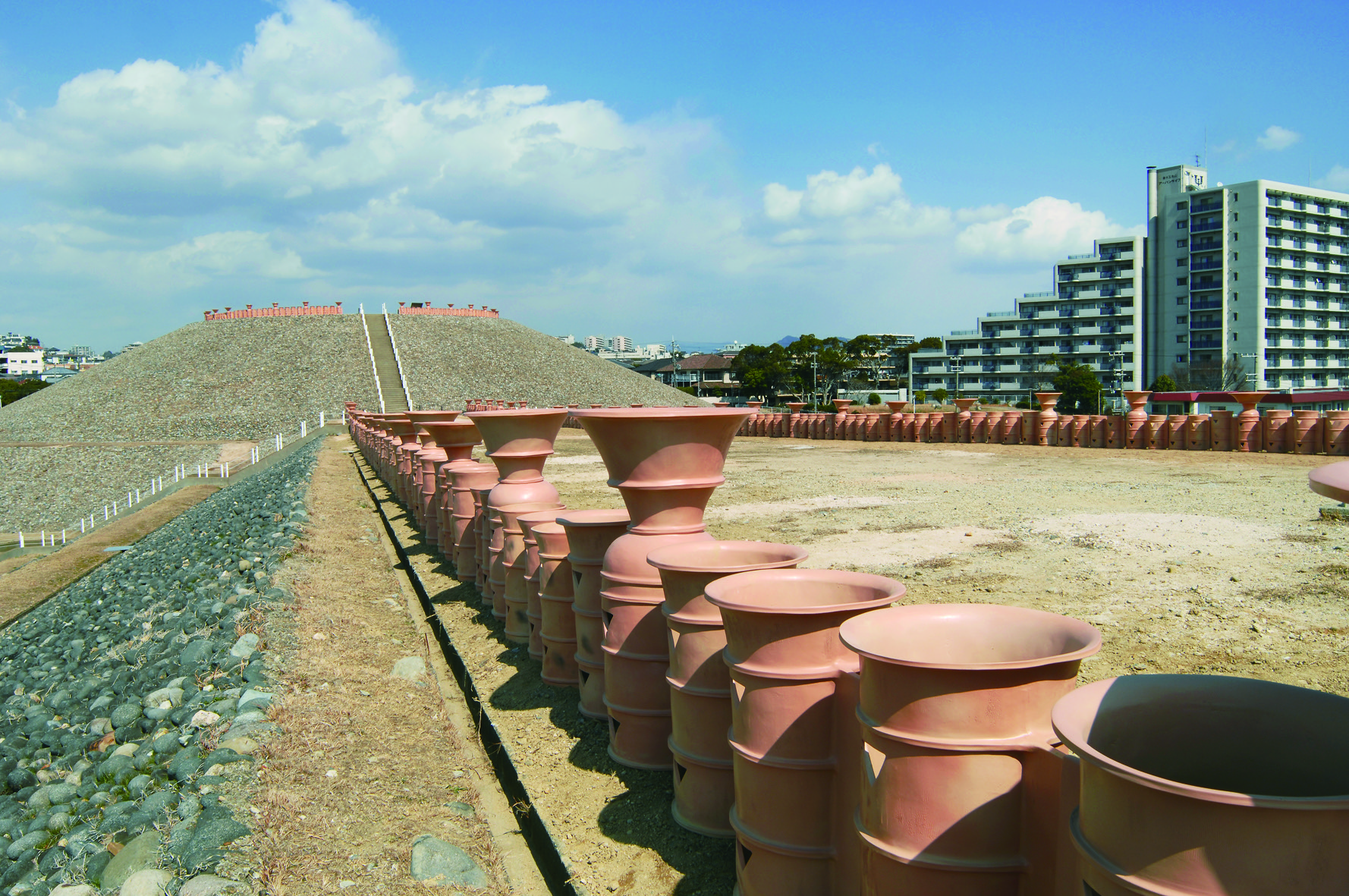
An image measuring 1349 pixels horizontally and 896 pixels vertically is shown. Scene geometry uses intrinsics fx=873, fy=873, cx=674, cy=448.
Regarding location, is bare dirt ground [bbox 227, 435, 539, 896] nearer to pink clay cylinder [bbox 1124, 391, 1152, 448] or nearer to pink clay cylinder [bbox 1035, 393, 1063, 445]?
pink clay cylinder [bbox 1124, 391, 1152, 448]

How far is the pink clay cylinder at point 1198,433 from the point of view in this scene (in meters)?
20.6

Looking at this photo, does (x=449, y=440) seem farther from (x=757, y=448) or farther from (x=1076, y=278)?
(x=1076, y=278)

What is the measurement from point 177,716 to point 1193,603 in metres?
6.80

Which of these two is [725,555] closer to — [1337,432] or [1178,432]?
[1337,432]

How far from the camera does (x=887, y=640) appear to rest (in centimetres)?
282

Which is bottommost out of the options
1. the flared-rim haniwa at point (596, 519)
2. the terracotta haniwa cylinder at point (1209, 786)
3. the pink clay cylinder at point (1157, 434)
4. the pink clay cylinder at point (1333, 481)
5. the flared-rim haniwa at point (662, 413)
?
the pink clay cylinder at point (1157, 434)

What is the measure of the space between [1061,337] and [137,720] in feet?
287

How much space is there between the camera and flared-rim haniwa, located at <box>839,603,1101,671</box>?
268 centimetres

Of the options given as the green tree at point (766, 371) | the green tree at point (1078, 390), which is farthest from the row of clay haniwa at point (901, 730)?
the green tree at point (766, 371)

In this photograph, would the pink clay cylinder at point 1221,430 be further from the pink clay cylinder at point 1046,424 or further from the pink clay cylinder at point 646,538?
the pink clay cylinder at point 646,538

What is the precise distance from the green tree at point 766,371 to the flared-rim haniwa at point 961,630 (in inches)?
3184

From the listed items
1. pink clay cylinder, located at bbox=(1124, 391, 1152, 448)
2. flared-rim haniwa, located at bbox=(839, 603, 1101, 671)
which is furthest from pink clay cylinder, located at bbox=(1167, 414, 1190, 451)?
flared-rim haniwa, located at bbox=(839, 603, 1101, 671)

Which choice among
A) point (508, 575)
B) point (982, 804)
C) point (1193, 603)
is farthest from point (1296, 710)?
point (508, 575)

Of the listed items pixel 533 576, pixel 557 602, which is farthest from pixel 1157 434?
pixel 557 602
